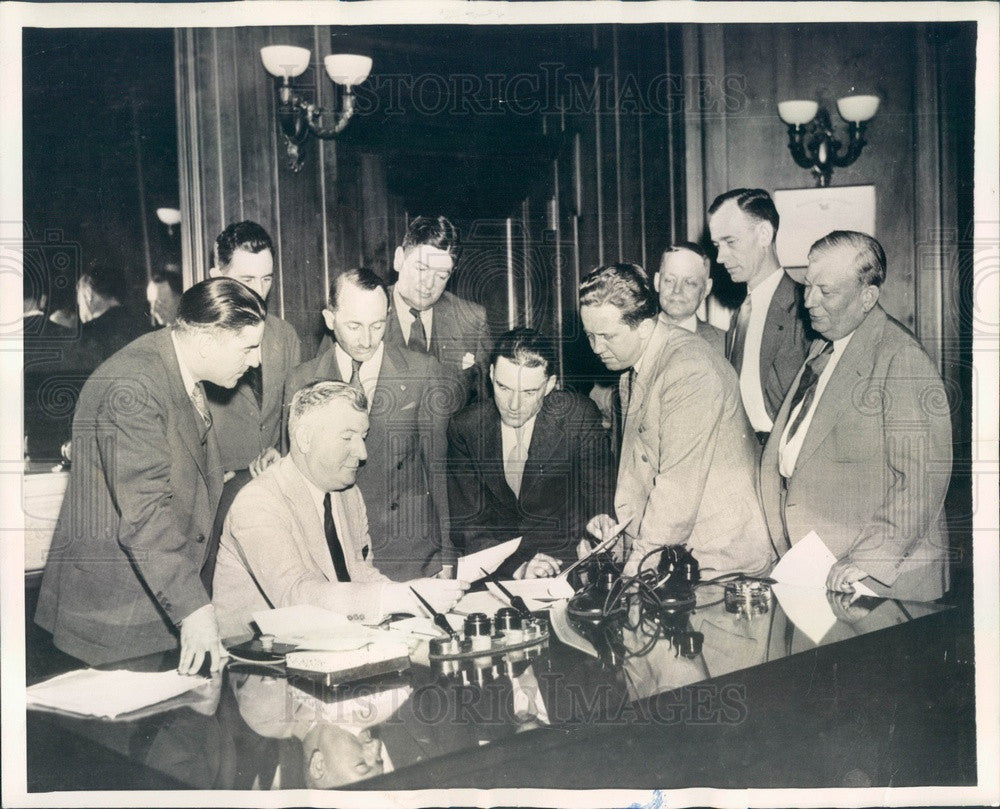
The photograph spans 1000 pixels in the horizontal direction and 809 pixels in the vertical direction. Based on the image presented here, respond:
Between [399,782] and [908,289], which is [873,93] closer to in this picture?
[908,289]

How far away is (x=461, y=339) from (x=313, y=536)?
80 centimetres

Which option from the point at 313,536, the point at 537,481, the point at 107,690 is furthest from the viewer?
the point at 537,481

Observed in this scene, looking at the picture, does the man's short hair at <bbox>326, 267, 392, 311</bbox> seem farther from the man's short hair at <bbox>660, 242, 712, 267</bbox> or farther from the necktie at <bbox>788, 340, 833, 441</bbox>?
the necktie at <bbox>788, 340, 833, 441</bbox>

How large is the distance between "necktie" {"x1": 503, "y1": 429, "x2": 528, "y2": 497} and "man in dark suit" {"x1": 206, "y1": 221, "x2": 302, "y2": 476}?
76 centimetres

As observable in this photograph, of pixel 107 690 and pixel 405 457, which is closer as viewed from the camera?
pixel 107 690

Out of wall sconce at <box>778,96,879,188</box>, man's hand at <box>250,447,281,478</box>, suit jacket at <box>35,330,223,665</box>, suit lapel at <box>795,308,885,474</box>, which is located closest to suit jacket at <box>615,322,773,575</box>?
suit lapel at <box>795,308,885,474</box>

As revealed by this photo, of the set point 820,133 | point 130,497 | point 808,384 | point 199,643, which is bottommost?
point 199,643

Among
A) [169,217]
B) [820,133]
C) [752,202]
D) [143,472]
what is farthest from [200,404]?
[820,133]

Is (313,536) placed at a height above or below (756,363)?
below

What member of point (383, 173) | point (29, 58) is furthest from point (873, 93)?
point (29, 58)

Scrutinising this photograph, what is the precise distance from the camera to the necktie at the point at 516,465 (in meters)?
3.15

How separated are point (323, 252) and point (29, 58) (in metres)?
1.15

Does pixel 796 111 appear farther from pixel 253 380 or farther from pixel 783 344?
pixel 253 380

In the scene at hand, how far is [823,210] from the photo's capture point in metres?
3.13
